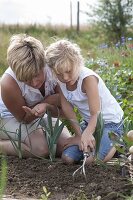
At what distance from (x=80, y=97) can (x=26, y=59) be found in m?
0.46

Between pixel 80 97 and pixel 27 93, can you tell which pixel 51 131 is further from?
pixel 27 93

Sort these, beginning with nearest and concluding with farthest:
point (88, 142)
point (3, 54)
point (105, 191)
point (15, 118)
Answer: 1. point (105, 191)
2. point (88, 142)
3. point (15, 118)
4. point (3, 54)

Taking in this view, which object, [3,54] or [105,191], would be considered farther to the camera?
[3,54]

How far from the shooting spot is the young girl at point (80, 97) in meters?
3.41

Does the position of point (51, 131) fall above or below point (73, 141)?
above

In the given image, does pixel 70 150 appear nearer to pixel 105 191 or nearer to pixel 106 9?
pixel 105 191

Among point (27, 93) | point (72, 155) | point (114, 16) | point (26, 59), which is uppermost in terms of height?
point (26, 59)

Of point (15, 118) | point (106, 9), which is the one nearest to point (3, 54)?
point (15, 118)

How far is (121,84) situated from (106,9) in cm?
1296

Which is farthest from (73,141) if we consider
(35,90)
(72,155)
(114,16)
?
(114,16)

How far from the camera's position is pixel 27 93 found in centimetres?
390

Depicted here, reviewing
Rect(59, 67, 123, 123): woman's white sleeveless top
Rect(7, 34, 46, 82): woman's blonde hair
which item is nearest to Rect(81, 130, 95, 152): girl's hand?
Rect(59, 67, 123, 123): woman's white sleeveless top

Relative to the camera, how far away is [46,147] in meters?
3.85

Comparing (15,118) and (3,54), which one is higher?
(15,118)
